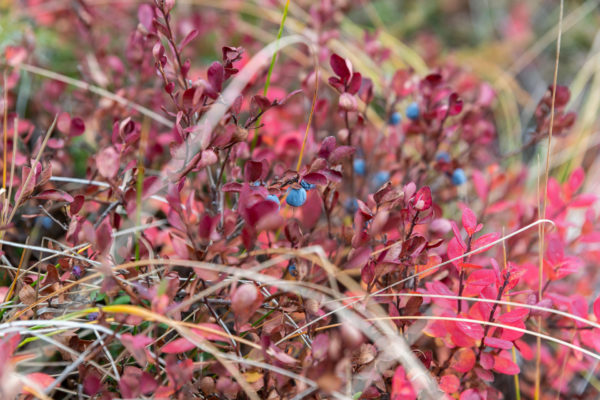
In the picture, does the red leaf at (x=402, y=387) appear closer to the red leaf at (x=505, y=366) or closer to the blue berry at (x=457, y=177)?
the red leaf at (x=505, y=366)

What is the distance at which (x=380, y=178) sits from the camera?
1334 mm

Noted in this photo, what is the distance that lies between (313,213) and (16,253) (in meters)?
0.75

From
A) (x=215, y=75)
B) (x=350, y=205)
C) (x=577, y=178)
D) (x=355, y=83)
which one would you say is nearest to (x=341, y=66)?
(x=355, y=83)

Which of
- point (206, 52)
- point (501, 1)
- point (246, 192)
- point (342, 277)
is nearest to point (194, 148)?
point (246, 192)

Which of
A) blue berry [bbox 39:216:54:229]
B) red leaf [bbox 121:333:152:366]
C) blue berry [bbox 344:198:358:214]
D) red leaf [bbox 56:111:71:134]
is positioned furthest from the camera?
blue berry [bbox 344:198:358:214]

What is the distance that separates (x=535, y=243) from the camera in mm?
1269

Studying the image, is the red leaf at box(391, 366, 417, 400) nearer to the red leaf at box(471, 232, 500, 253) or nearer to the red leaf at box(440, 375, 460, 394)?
the red leaf at box(440, 375, 460, 394)

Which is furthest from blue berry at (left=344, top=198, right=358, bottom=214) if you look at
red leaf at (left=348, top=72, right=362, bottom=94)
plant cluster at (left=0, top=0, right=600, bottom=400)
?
red leaf at (left=348, top=72, right=362, bottom=94)

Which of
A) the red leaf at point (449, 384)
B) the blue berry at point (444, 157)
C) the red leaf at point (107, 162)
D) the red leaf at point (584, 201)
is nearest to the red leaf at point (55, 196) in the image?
the red leaf at point (107, 162)

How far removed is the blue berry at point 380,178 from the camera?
1.31 m

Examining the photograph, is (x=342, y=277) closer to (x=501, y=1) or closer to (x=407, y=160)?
(x=407, y=160)

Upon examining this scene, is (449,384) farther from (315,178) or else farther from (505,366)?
(315,178)

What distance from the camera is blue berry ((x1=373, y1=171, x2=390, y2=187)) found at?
1.31 meters

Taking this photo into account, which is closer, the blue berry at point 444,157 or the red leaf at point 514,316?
the red leaf at point 514,316
